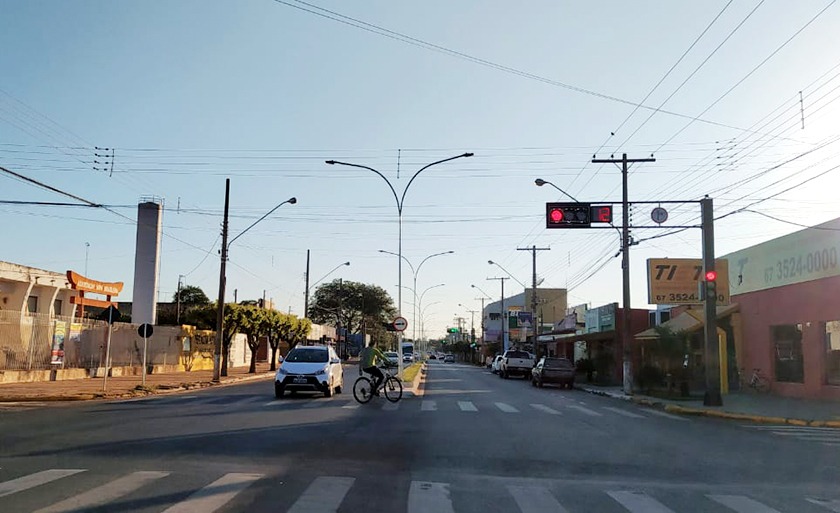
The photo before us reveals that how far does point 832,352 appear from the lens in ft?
80.4

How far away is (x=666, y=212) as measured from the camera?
90.1 ft

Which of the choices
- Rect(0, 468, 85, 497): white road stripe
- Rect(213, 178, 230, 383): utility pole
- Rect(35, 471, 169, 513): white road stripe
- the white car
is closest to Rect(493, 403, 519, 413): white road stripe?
the white car

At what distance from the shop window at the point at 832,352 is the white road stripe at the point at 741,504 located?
59.8 ft

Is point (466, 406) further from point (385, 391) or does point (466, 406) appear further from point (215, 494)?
point (215, 494)

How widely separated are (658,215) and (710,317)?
497 cm

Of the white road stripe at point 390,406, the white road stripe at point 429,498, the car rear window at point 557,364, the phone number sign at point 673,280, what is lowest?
the white road stripe at point 390,406

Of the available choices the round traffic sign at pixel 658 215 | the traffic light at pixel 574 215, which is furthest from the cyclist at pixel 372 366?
the round traffic sign at pixel 658 215

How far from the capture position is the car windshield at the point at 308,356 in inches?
970

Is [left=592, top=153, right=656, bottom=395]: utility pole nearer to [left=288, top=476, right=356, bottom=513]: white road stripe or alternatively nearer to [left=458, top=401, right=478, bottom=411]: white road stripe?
[left=458, top=401, right=478, bottom=411]: white road stripe

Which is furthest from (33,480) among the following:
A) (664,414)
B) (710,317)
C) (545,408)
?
(710,317)

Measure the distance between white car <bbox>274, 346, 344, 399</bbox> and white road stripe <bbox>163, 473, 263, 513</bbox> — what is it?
14457mm

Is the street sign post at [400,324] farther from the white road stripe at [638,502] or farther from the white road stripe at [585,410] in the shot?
the white road stripe at [638,502]

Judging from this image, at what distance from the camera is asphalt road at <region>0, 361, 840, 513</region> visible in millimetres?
8117

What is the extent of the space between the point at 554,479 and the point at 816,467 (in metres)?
4.64
